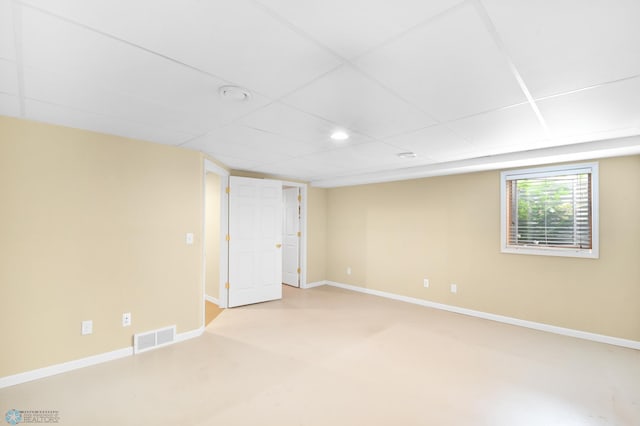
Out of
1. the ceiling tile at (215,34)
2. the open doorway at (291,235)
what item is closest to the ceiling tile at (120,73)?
the ceiling tile at (215,34)

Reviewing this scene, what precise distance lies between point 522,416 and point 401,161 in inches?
117

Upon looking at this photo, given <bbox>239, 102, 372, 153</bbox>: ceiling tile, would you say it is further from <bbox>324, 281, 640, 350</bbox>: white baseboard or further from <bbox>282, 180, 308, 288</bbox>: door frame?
<bbox>324, 281, 640, 350</bbox>: white baseboard

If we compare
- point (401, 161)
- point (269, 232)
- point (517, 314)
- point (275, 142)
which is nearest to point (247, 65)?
point (275, 142)

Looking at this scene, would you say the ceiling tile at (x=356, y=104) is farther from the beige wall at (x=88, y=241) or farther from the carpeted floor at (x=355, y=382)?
the carpeted floor at (x=355, y=382)

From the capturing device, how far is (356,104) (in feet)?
6.97

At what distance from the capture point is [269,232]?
5.23m

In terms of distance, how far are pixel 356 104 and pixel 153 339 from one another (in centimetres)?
319

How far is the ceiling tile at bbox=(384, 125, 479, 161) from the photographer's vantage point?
282cm

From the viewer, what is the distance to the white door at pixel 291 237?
6230mm

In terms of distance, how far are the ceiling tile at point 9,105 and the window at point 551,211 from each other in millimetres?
5228

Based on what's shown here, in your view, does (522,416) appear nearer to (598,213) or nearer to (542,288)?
(542,288)

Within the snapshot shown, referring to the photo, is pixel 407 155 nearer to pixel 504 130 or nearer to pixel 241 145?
pixel 504 130

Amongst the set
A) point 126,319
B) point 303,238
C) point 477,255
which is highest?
point 303,238

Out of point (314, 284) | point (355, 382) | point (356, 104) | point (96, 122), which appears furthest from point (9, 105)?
point (314, 284)
